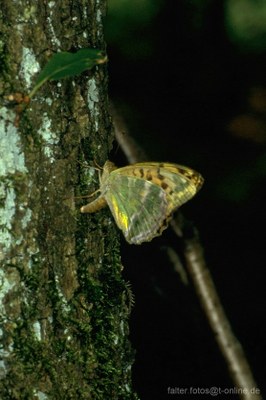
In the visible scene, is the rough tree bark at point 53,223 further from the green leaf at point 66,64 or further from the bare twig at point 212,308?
the bare twig at point 212,308

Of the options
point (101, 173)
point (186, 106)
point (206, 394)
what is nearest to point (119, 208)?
point (101, 173)

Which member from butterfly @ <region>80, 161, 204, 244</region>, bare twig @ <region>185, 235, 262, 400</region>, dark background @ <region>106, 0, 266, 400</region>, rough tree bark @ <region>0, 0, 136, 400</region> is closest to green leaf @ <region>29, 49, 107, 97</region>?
rough tree bark @ <region>0, 0, 136, 400</region>

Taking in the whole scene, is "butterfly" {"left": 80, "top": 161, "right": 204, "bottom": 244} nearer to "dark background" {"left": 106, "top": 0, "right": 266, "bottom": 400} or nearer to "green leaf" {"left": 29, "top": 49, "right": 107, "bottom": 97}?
"green leaf" {"left": 29, "top": 49, "right": 107, "bottom": 97}

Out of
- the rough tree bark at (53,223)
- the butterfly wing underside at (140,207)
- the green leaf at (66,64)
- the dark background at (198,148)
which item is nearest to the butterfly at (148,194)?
the butterfly wing underside at (140,207)

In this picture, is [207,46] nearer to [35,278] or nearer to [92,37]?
[92,37]

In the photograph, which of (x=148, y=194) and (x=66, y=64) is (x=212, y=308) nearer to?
(x=148, y=194)

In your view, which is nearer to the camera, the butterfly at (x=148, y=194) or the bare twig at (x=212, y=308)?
the butterfly at (x=148, y=194)
